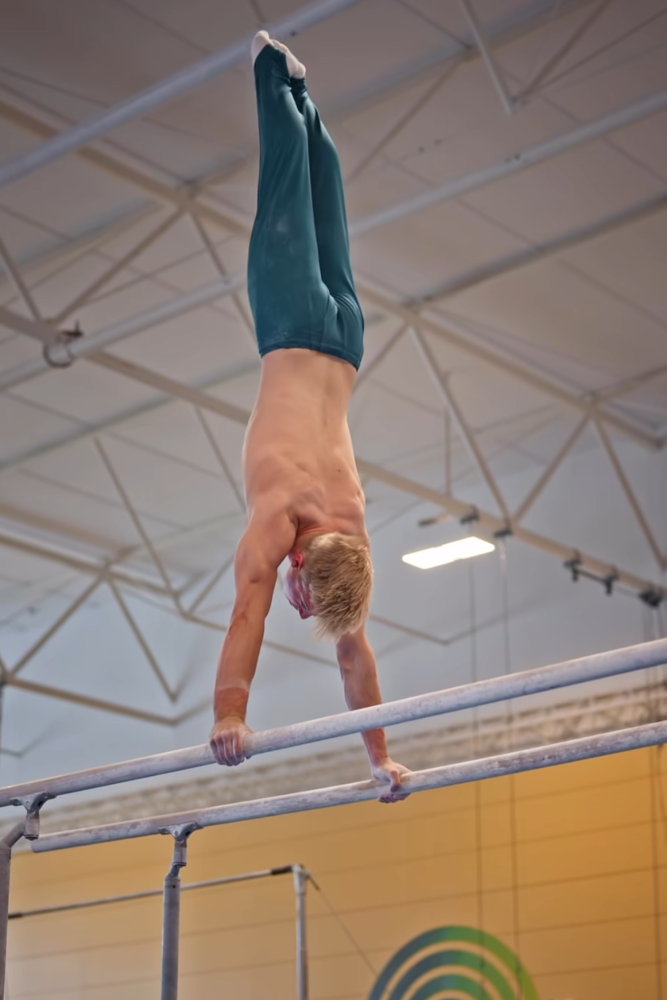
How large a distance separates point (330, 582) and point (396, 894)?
20.1 feet

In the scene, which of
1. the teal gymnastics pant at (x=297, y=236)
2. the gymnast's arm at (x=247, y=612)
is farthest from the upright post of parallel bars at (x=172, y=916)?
the teal gymnastics pant at (x=297, y=236)

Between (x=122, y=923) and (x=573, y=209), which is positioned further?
→ (x=122, y=923)

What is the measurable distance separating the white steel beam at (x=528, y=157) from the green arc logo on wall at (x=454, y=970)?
4893 millimetres

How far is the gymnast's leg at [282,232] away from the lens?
4.36m

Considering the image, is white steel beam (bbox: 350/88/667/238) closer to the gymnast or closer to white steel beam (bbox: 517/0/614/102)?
white steel beam (bbox: 517/0/614/102)

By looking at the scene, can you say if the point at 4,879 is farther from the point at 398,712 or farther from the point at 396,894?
the point at 396,894

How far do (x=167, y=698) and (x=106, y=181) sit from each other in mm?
6553

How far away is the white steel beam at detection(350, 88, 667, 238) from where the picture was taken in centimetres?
639

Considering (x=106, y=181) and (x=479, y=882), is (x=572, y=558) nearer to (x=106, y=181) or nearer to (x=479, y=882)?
(x=479, y=882)

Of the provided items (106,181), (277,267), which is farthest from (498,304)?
(277,267)

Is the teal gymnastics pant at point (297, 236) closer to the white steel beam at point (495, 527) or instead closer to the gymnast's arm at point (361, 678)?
the gymnast's arm at point (361, 678)

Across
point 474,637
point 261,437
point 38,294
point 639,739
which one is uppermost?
point 38,294

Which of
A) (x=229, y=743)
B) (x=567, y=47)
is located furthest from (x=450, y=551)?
(x=229, y=743)

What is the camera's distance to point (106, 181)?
8.09 m
